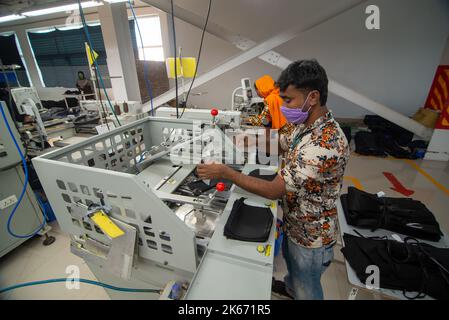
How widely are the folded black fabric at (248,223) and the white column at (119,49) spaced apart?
3276 mm

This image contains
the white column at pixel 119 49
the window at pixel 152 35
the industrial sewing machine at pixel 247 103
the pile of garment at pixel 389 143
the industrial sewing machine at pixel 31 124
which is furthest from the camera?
the window at pixel 152 35

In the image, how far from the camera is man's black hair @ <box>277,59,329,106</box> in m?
0.77

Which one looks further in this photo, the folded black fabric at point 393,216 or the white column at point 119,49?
the white column at point 119,49

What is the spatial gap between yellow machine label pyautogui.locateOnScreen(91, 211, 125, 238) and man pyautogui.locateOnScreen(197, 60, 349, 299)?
1.29ft

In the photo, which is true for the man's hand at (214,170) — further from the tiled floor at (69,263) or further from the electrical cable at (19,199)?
the electrical cable at (19,199)

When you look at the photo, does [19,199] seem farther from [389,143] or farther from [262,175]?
[389,143]

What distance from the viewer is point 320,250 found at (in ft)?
3.15

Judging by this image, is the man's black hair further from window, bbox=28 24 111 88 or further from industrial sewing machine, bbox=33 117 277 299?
window, bbox=28 24 111 88

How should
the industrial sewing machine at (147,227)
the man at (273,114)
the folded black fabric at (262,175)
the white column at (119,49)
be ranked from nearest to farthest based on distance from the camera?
the industrial sewing machine at (147,227) < the folded black fabric at (262,175) < the man at (273,114) < the white column at (119,49)

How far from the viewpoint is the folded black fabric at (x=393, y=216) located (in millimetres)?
1185

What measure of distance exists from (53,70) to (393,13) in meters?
9.50

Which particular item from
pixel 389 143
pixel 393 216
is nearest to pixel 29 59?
pixel 393 216

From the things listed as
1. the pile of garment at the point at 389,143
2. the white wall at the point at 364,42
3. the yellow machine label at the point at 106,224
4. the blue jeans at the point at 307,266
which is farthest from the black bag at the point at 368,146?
the yellow machine label at the point at 106,224

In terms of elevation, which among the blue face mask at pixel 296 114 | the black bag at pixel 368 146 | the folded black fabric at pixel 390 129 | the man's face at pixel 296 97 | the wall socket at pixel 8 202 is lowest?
the black bag at pixel 368 146
